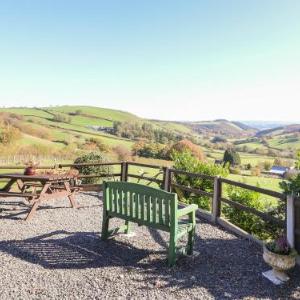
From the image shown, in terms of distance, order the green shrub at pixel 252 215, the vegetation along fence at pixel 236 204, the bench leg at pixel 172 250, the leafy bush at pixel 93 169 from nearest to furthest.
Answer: the bench leg at pixel 172 250 → the vegetation along fence at pixel 236 204 → the green shrub at pixel 252 215 → the leafy bush at pixel 93 169

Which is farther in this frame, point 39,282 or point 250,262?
point 250,262

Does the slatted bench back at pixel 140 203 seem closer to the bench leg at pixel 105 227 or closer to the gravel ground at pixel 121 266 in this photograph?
the bench leg at pixel 105 227

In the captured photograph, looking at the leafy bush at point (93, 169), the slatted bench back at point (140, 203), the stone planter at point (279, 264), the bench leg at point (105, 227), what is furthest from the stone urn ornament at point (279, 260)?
the leafy bush at point (93, 169)

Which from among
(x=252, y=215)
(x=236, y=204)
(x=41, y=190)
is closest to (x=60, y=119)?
(x=41, y=190)

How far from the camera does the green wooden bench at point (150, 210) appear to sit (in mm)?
4680

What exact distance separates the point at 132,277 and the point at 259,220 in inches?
178

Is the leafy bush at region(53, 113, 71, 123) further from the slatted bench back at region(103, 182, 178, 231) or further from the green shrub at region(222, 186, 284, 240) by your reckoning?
the slatted bench back at region(103, 182, 178, 231)

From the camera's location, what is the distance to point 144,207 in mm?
5160

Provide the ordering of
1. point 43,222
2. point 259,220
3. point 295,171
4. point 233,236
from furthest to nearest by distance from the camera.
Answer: point 259,220 → point 43,222 → point 233,236 → point 295,171

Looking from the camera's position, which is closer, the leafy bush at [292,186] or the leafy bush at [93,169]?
the leafy bush at [292,186]

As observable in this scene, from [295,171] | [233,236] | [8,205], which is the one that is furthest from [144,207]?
[8,205]

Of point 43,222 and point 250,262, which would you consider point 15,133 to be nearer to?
point 43,222

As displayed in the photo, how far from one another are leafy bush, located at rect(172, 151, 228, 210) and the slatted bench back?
4352 millimetres

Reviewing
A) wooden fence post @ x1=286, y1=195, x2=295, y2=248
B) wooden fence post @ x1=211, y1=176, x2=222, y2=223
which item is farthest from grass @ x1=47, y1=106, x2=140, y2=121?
wooden fence post @ x1=286, y1=195, x2=295, y2=248
